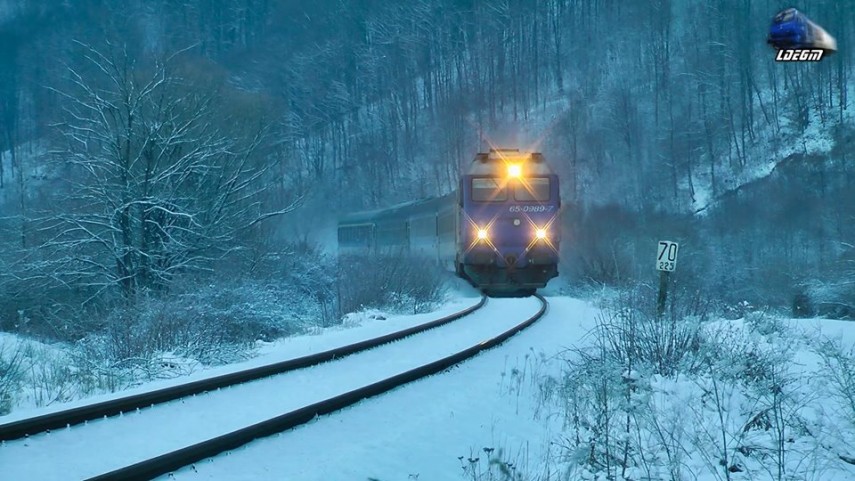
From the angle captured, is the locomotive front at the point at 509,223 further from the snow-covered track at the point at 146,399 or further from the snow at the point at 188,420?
the snow-covered track at the point at 146,399

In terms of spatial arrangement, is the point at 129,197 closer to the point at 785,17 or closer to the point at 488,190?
the point at 488,190

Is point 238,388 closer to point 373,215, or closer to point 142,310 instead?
point 142,310

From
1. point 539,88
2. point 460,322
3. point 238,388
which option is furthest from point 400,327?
point 539,88

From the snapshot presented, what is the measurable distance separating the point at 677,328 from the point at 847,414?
267 centimetres

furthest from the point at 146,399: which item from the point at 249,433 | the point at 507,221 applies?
the point at 507,221

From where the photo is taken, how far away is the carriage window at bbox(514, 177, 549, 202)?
2052cm

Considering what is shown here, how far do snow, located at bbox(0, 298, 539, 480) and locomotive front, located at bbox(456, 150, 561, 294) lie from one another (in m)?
8.48

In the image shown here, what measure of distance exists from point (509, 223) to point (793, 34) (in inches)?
358

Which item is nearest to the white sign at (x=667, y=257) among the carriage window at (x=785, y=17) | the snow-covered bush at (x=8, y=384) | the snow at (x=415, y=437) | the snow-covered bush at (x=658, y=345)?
the snow-covered bush at (x=658, y=345)

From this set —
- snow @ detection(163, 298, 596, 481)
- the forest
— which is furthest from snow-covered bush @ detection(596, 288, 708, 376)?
the forest

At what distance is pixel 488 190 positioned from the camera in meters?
20.5

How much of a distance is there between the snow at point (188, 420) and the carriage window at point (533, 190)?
937 cm

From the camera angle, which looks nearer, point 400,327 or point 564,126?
point 400,327

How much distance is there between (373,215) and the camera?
112 ft
